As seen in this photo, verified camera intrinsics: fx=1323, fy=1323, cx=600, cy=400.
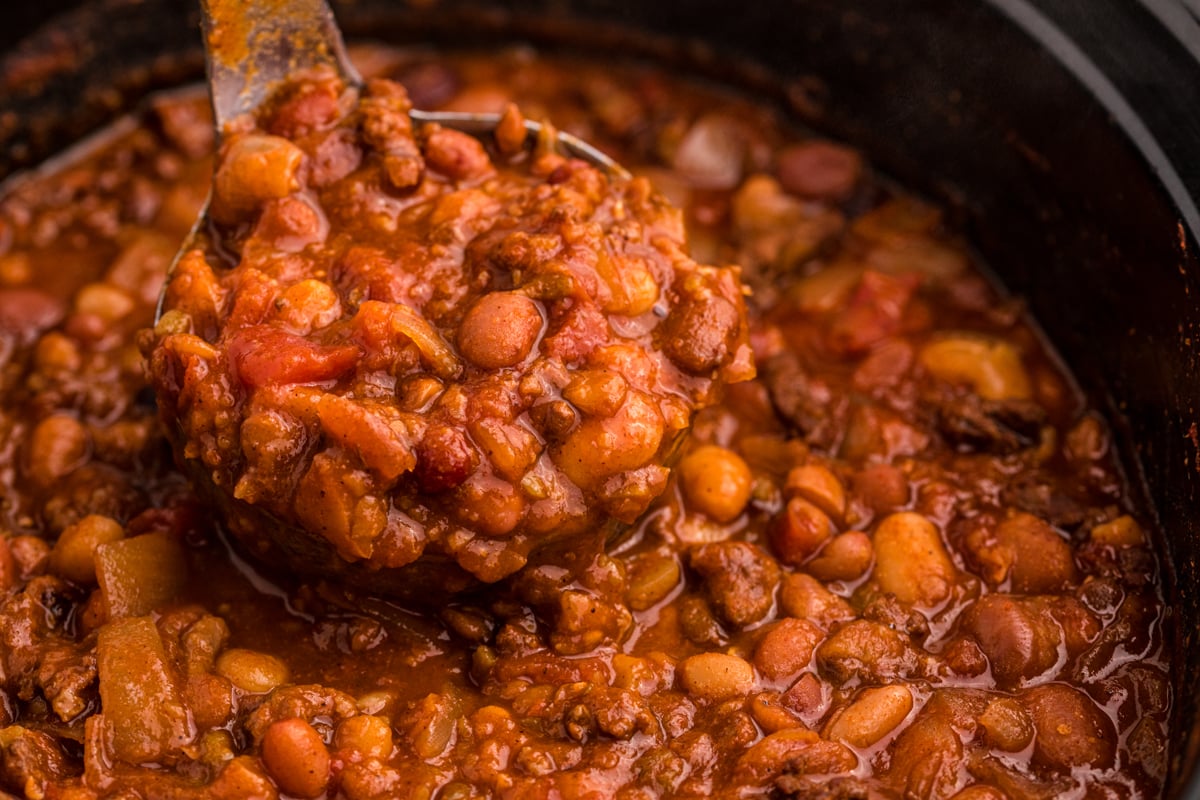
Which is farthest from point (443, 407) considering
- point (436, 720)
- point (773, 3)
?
point (773, 3)

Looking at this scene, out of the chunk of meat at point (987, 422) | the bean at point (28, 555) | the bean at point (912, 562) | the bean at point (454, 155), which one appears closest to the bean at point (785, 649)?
the bean at point (912, 562)

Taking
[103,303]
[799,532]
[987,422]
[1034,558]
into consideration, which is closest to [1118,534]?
[1034,558]

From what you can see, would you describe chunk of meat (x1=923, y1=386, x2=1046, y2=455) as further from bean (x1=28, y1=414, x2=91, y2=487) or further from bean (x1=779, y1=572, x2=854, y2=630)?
bean (x1=28, y1=414, x2=91, y2=487)

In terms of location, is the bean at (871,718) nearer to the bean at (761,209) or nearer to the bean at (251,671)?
the bean at (251,671)

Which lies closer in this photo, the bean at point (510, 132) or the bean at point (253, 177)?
the bean at point (253, 177)

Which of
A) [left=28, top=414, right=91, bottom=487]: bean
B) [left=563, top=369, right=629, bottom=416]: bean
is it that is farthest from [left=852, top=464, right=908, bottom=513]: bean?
[left=28, top=414, right=91, bottom=487]: bean

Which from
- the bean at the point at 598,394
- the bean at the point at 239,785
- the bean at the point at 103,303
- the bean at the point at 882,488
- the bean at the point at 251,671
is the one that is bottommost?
the bean at the point at 103,303
